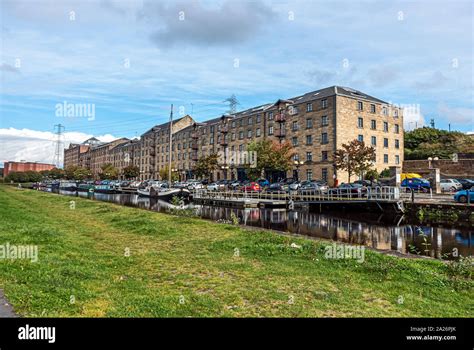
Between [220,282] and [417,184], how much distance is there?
37.7 metres

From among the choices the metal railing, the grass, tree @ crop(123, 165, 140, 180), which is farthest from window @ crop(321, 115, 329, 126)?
tree @ crop(123, 165, 140, 180)

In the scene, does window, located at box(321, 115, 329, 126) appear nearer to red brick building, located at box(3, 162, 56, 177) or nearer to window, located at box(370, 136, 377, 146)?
window, located at box(370, 136, 377, 146)

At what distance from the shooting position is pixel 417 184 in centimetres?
3806

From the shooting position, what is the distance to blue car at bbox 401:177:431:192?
3725 centimetres

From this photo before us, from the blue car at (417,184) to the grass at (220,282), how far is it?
3266cm

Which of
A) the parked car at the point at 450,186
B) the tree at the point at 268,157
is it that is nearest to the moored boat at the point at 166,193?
the tree at the point at 268,157

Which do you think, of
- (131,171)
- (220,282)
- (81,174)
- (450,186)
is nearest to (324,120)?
(450,186)

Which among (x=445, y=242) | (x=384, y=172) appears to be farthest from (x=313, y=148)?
(x=445, y=242)

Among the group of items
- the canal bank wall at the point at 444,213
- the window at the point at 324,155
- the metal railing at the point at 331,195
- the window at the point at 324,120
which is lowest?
the canal bank wall at the point at 444,213

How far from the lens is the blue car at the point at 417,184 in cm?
3725

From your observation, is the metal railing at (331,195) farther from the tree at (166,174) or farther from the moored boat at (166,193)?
the tree at (166,174)

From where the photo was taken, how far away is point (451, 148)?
55312 mm
